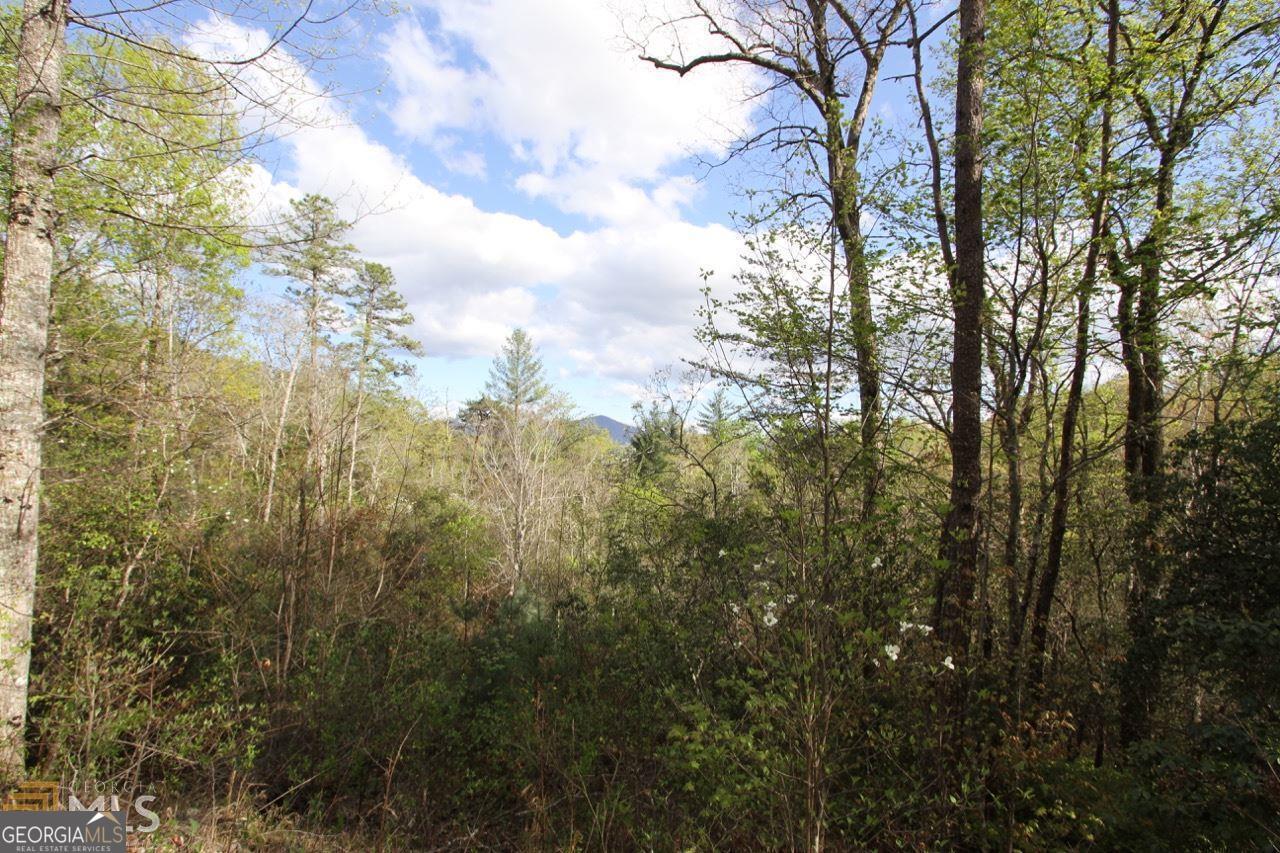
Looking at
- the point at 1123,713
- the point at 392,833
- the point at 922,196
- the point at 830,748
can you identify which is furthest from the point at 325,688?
the point at 922,196

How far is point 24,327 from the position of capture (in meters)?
3.78

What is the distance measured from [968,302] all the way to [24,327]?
677 centimetres

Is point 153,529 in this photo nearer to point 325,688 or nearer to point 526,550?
point 325,688

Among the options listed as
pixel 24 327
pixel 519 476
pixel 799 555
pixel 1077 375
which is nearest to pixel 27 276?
pixel 24 327

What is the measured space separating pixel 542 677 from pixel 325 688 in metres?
2.55

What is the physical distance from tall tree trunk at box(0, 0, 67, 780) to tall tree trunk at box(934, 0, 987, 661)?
638 centimetres

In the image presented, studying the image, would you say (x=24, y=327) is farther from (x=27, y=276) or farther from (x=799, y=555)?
(x=799, y=555)

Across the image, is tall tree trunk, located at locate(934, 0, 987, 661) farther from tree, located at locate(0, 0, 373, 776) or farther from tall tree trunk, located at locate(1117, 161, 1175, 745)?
tree, located at locate(0, 0, 373, 776)

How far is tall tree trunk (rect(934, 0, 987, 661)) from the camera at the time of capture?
4.41 meters

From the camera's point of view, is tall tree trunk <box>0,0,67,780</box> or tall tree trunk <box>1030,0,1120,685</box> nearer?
tall tree trunk <box>0,0,67,780</box>

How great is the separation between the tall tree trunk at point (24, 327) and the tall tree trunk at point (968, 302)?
20.9 ft

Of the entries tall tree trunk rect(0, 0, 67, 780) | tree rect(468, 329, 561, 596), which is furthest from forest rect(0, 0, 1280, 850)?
tree rect(468, 329, 561, 596)

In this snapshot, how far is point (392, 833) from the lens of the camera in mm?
4805

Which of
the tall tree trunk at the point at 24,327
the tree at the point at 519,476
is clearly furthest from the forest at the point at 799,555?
the tree at the point at 519,476
